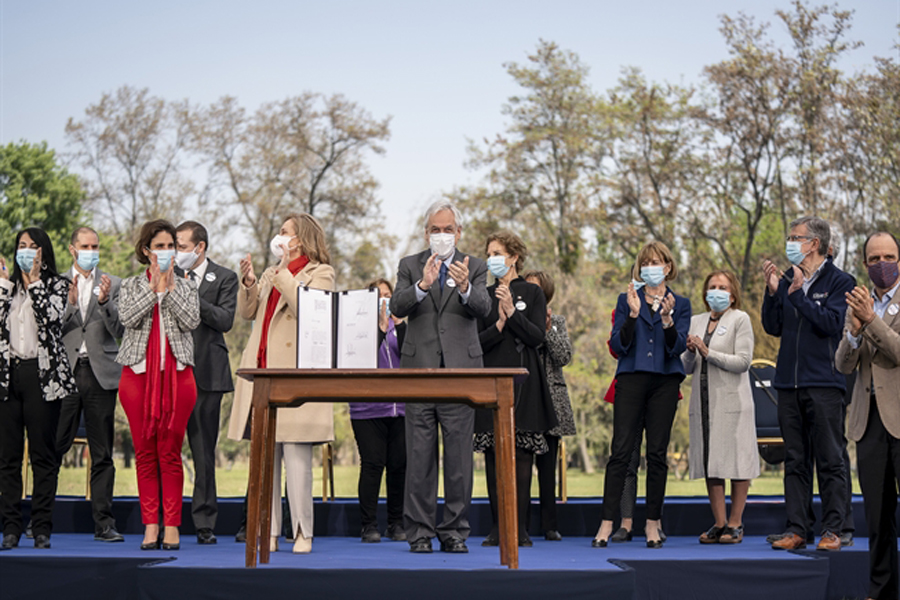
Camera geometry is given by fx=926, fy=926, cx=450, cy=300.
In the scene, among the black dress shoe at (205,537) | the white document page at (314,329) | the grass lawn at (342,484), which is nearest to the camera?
the white document page at (314,329)

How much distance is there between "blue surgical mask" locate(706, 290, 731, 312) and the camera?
586cm

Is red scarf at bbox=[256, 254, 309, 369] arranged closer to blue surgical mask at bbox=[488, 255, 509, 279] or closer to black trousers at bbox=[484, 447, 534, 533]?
blue surgical mask at bbox=[488, 255, 509, 279]

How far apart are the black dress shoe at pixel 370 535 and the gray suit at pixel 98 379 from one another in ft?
5.12

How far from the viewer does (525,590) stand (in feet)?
12.8

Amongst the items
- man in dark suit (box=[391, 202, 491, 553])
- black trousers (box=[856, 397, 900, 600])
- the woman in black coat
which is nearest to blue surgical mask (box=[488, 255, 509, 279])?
the woman in black coat

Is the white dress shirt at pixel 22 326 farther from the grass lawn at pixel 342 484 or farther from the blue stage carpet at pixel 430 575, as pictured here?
the grass lawn at pixel 342 484

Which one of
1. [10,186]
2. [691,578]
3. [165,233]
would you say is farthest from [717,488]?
[10,186]

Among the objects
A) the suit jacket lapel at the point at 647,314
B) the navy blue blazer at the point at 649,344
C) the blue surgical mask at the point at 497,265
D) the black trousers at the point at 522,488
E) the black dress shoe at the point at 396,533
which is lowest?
the black dress shoe at the point at 396,533

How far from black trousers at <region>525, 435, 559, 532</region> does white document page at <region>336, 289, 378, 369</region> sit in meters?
2.01

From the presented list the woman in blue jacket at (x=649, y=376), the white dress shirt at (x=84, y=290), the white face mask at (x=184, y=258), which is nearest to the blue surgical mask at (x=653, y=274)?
the woman in blue jacket at (x=649, y=376)

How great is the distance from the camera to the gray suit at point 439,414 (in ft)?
16.5

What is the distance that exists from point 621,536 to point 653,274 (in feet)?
5.49

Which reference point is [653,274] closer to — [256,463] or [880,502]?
[880,502]

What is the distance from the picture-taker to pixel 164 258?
16.5ft
